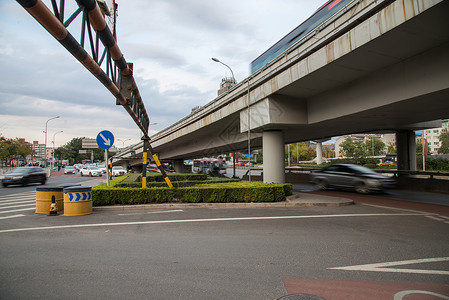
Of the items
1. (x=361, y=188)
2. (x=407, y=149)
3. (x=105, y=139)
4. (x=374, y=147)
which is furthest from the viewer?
(x=374, y=147)

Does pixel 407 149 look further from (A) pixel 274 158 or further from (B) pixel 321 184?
(A) pixel 274 158

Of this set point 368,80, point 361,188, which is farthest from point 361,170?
point 368,80

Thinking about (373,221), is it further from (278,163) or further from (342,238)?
(278,163)

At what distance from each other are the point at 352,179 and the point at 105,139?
13.2 metres

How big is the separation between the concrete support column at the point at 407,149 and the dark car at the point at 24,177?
29.1m

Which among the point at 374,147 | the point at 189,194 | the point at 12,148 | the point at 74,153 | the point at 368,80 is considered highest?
the point at 74,153

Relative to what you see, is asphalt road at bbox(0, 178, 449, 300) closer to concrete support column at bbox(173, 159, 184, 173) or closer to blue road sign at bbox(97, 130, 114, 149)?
blue road sign at bbox(97, 130, 114, 149)

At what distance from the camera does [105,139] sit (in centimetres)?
1166

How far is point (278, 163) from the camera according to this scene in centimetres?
1520

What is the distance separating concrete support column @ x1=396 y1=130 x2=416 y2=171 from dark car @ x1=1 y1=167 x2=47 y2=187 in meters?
29.1

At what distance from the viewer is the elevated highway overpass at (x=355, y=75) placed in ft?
24.2

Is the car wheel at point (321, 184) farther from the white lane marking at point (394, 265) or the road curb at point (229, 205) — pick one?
the white lane marking at point (394, 265)

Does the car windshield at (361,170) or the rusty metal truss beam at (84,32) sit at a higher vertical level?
the rusty metal truss beam at (84,32)

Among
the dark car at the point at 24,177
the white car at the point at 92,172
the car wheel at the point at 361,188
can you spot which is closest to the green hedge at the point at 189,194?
the car wheel at the point at 361,188
